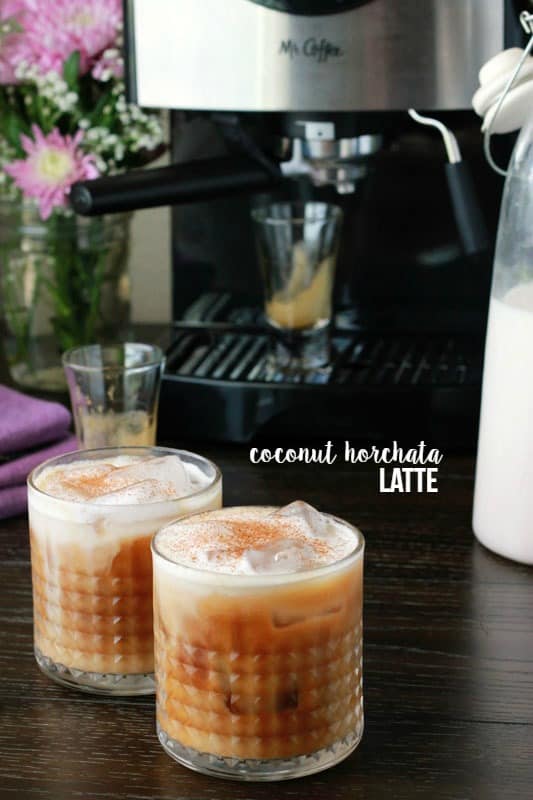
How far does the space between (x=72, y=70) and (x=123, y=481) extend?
512mm

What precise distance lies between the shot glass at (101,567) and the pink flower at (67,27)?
51 centimetres

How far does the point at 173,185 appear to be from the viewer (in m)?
0.96

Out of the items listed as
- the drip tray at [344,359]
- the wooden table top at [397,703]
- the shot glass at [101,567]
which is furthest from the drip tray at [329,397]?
the shot glass at [101,567]

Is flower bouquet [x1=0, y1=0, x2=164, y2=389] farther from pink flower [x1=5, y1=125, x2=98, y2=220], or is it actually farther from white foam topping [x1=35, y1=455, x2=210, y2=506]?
white foam topping [x1=35, y1=455, x2=210, y2=506]

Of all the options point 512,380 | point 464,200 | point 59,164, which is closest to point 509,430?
point 512,380

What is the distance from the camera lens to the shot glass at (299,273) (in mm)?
1040

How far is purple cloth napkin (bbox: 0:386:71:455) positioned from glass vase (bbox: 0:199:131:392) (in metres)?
0.16

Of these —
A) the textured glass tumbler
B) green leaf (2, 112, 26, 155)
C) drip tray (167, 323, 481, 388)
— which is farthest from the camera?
green leaf (2, 112, 26, 155)

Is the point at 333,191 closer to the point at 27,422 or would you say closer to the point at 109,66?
the point at 109,66

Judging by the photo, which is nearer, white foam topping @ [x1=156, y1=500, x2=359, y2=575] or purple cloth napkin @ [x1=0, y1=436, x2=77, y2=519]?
white foam topping @ [x1=156, y1=500, x2=359, y2=575]

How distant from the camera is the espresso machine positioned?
3.11 ft

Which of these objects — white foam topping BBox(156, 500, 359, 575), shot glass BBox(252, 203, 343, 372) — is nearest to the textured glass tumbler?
white foam topping BBox(156, 500, 359, 575)

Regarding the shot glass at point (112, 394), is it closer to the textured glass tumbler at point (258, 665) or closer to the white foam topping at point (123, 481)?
the white foam topping at point (123, 481)

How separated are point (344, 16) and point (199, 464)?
39 cm
